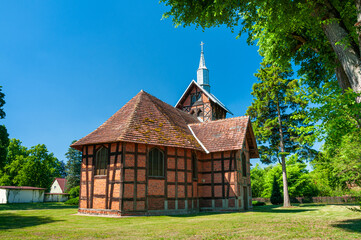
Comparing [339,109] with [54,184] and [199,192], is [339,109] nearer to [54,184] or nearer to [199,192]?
[199,192]

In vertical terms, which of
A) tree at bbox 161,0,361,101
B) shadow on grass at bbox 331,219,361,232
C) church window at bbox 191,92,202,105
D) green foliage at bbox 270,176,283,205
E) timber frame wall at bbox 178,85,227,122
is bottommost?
green foliage at bbox 270,176,283,205

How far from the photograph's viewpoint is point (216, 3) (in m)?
9.91

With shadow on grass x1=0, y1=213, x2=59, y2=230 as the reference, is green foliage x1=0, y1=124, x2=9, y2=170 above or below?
above

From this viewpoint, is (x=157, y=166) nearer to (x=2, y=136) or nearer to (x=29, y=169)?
(x=2, y=136)

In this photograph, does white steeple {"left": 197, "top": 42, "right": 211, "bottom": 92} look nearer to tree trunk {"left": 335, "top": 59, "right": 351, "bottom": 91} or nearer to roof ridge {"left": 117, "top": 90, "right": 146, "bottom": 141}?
roof ridge {"left": 117, "top": 90, "right": 146, "bottom": 141}

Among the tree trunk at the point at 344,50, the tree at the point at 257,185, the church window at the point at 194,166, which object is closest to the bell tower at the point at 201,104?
the church window at the point at 194,166

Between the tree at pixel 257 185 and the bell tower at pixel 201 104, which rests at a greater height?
the bell tower at pixel 201 104

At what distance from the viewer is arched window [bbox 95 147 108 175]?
1789 centimetres

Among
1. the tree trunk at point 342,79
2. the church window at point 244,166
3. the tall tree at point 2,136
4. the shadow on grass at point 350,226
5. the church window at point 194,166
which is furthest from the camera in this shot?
the tall tree at point 2,136

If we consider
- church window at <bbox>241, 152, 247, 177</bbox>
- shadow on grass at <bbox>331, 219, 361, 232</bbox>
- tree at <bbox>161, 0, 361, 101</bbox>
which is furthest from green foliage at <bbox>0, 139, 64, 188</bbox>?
shadow on grass at <bbox>331, 219, 361, 232</bbox>

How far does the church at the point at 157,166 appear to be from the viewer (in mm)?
16984

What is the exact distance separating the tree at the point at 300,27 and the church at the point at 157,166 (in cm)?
886

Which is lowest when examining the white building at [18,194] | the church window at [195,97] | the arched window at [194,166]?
the white building at [18,194]

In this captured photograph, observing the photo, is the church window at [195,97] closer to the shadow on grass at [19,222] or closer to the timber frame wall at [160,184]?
the timber frame wall at [160,184]
